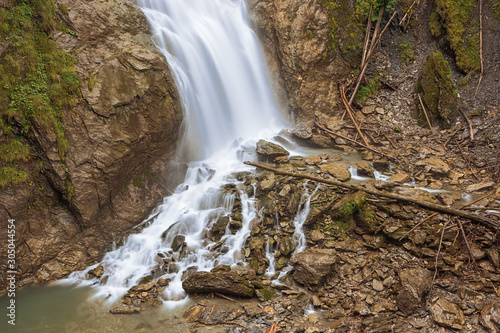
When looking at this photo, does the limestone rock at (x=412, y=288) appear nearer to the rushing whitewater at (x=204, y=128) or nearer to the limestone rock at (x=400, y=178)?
the limestone rock at (x=400, y=178)

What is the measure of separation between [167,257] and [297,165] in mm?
4685

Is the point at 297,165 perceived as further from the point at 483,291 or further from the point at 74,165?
the point at 74,165

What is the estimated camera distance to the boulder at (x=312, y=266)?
610cm

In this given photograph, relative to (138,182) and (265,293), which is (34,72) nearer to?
(138,182)

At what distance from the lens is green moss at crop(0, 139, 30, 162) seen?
6.48 m

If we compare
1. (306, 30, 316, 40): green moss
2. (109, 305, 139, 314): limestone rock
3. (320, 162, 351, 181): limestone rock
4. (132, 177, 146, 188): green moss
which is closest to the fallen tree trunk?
(320, 162, 351, 181): limestone rock

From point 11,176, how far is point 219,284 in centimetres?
517

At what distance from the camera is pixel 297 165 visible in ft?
30.7

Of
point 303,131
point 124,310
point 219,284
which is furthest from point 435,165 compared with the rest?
point 124,310

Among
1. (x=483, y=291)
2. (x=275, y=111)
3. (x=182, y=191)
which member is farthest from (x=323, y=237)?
(x=275, y=111)

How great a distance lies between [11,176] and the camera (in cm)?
655

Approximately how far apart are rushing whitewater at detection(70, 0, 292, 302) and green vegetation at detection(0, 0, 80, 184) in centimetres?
298

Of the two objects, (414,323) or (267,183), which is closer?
(414,323)

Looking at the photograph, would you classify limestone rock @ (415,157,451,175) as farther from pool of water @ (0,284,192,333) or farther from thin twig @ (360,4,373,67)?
pool of water @ (0,284,192,333)
